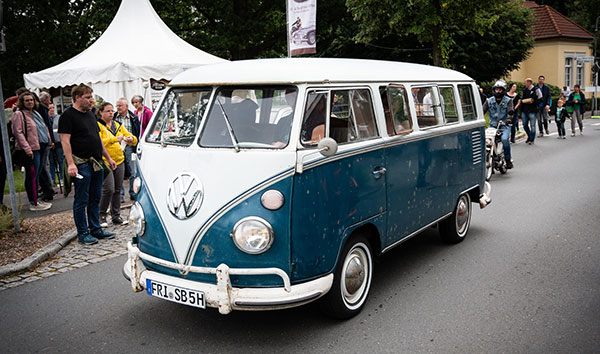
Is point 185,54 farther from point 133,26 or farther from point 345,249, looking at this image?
point 345,249

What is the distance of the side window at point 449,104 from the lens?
20.8 ft

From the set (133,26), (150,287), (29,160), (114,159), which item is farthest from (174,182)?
(133,26)

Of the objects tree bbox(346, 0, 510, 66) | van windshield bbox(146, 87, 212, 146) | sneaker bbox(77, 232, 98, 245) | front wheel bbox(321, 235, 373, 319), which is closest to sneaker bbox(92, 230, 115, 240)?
sneaker bbox(77, 232, 98, 245)

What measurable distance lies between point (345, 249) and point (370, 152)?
897mm

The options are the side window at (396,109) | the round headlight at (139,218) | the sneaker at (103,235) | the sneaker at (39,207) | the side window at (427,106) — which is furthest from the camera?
the sneaker at (39,207)

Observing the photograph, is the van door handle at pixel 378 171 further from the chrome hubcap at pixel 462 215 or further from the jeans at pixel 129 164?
the jeans at pixel 129 164

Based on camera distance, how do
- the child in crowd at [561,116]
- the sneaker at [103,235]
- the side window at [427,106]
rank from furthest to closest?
the child in crowd at [561,116] < the sneaker at [103,235] < the side window at [427,106]

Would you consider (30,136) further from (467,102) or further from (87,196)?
(467,102)

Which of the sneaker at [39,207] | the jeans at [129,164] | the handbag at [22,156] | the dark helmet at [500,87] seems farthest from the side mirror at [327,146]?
the dark helmet at [500,87]

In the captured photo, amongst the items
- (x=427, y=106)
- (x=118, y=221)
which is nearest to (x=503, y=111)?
(x=427, y=106)

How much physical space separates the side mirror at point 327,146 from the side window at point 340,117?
150 mm

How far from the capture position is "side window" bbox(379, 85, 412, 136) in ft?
16.9

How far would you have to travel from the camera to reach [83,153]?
275 inches

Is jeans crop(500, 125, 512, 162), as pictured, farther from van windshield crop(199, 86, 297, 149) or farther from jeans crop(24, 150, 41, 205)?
jeans crop(24, 150, 41, 205)
